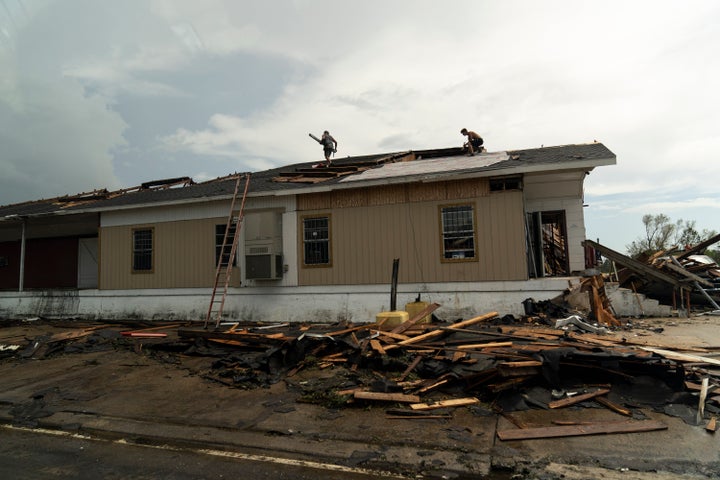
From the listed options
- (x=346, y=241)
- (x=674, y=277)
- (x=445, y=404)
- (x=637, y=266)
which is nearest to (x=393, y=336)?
(x=445, y=404)

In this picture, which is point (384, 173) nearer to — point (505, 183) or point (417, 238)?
point (417, 238)

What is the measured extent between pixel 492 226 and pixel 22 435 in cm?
963

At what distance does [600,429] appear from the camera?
4246mm

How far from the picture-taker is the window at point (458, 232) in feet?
35.8

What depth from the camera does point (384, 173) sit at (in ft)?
40.7

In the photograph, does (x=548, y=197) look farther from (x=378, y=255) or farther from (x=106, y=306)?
(x=106, y=306)

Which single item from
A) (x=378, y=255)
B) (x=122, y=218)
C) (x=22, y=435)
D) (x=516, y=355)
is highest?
(x=122, y=218)

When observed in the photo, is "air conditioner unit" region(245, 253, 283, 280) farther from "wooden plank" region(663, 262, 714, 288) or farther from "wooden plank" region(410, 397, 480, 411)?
"wooden plank" region(663, 262, 714, 288)

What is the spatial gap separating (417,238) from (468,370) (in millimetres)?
5944

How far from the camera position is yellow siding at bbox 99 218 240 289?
1342cm

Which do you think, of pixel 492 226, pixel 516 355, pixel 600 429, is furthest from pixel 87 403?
pixel 492 226

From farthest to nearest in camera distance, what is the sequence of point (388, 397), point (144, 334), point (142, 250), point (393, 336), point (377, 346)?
point (142, 250)
point (144, 334)
point (393, 336)
point (377, 346)
point (388, 397)

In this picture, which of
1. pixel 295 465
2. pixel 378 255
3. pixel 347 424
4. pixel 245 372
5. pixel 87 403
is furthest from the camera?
pixel 378 255

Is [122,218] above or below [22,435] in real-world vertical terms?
above
